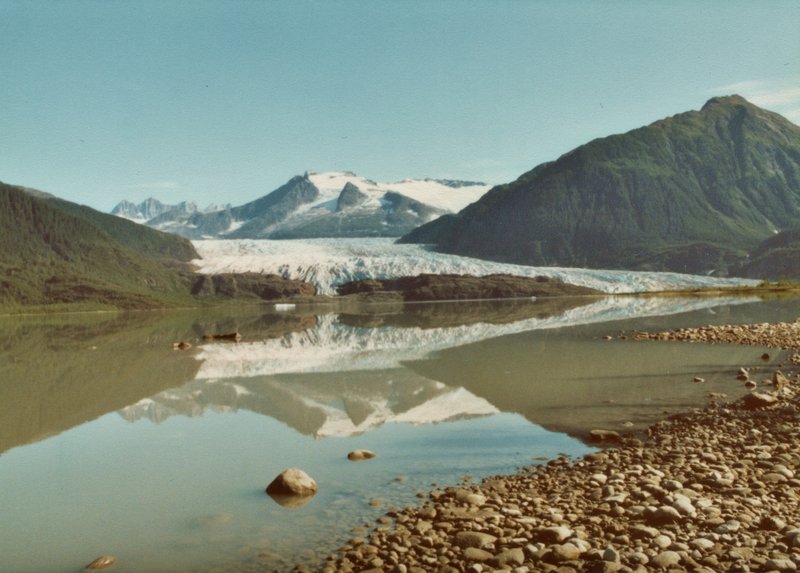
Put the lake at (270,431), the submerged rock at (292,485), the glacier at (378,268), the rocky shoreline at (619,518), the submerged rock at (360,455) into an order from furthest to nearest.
Answer: the glacier at (378,268)
the submerged rock at (360,455)
the submerged rock at (292,485)
the lake at (270,431)
the rocky shoreline at (619,518)

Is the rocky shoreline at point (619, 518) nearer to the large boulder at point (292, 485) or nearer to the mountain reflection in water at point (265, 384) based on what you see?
the large boulder at point (292, 485)

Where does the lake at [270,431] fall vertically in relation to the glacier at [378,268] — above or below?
below

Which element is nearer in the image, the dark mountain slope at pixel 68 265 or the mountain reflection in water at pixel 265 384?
the mountain reflection in water at pixel 265 384

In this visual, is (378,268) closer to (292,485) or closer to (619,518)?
(292,485)

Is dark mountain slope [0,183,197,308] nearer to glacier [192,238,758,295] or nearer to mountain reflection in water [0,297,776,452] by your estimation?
glacier [192,238,758,295]

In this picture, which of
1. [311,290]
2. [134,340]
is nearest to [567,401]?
[134,340]

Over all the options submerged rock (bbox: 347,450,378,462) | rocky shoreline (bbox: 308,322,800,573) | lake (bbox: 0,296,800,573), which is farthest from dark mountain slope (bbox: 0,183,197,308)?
rocky shoreline (bbox: 308,322,800,573)

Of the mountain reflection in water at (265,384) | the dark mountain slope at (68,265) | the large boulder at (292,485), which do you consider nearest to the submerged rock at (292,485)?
the large boulder at (292,485)
